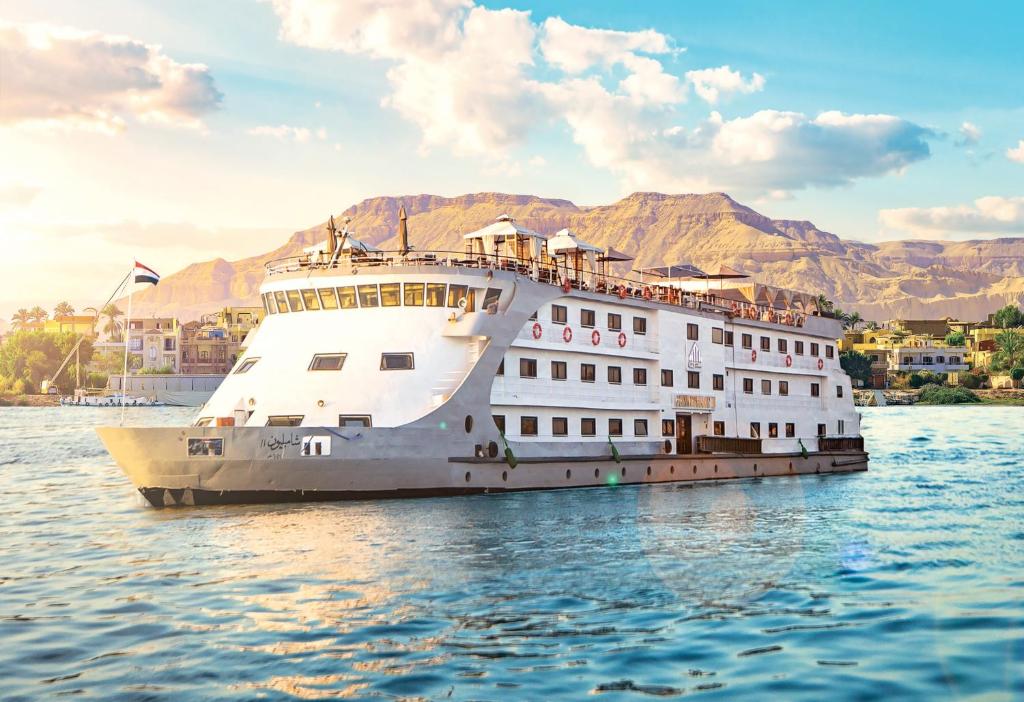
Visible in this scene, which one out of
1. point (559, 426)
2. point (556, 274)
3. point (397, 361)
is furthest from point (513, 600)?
point (556, 274)

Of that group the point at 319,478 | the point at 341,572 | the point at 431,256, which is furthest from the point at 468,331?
the point at 341,572

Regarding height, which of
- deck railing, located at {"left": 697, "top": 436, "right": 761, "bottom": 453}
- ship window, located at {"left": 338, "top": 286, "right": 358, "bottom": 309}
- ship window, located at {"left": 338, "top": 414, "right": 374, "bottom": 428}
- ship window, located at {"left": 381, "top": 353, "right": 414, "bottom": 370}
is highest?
ship window, located at {"left": 338, "top": 286, "right": 358, "bottom": 309}

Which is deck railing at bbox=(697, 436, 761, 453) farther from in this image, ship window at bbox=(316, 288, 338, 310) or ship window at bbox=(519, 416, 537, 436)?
ship window at bbox=(316, 288, 338, 310)

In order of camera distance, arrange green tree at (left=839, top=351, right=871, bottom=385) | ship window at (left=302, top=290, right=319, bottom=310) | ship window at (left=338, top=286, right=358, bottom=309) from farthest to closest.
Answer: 1. green tree at (left=839, top=351, right=871, bottom=385)
2. ship window at (left=302, top=290, right=319, bottom=310)
3. ship window at (left=338, top=286, right=358, bottom=309)

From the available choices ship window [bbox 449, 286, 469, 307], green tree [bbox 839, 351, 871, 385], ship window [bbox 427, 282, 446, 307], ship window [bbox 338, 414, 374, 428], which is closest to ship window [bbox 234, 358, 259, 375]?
ship window [bbox 338, 414, 374, 428]

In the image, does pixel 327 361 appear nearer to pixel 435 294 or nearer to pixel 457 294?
pixel 435 294

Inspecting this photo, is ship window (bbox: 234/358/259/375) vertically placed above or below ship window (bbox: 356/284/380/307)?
below

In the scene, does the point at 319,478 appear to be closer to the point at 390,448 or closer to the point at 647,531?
the point at 390,448

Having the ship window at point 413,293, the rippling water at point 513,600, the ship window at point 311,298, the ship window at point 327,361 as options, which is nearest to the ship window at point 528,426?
the rippling water at point 513,600

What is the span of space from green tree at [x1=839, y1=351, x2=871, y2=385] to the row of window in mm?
143282

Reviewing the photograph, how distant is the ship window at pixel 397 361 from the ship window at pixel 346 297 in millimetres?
2448

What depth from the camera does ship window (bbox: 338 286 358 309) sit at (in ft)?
106

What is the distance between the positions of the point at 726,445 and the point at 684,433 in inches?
71.6

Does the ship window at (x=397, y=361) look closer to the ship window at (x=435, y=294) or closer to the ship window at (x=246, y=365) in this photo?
the ship window at (x=435, y=294)
